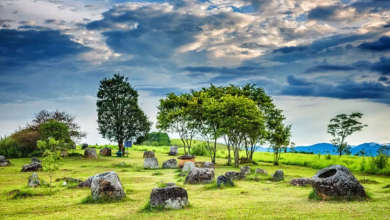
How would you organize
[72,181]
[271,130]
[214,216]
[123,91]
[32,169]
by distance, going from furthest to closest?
1. [123,91]
2. [271,130]
3. [32,169]
4. [72,181]
5. [214,216]

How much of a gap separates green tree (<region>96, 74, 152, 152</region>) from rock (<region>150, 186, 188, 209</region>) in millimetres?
47290

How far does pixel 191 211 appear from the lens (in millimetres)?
12953

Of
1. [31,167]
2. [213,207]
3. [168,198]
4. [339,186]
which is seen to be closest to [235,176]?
[339,186]

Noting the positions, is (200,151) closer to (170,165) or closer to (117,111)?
(117,111)

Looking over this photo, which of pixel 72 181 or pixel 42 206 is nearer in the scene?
pixel 42 206

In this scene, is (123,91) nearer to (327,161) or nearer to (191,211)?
(327,161)

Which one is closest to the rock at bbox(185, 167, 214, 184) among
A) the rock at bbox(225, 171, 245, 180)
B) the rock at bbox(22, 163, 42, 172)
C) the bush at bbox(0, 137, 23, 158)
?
the rock at bbox(225, 171, 245, 180)

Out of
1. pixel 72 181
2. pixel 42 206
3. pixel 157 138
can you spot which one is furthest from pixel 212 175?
pixel 157 138

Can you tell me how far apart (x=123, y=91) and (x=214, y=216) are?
168ft

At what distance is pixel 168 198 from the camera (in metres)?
13.5

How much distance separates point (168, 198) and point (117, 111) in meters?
47.9

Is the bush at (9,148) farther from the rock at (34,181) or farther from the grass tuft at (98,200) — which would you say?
the grass tuft at (98,200)

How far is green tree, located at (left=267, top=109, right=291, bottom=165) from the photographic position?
47.2m

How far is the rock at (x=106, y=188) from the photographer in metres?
15.9
